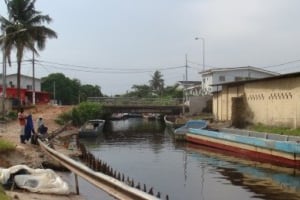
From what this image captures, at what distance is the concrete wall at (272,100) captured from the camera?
34.6 m

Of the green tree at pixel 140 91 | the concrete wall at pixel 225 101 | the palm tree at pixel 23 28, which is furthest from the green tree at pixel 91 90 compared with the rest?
the concrete wall at pixel 225 101

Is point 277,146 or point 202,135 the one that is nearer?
point 277,146

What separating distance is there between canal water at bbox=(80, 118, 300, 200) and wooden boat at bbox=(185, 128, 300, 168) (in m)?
0.60

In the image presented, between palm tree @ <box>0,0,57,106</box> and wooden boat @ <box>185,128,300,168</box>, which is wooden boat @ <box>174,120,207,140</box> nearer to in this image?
wooden boat @ <box>185,128,300,168</box>

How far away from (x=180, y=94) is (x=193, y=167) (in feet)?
273

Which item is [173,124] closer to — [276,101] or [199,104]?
[199,104]

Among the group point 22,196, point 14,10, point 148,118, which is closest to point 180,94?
point 148,118

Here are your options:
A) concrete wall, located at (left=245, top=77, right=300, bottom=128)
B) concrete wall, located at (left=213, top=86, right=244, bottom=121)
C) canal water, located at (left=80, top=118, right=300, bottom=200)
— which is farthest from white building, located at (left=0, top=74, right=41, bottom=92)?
concrete wall, located at (left=245, top=77, right=300, bottom=128)

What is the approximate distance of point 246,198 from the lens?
726 inches

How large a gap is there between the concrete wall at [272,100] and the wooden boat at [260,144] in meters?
2.72

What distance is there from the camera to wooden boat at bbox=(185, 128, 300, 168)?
25625 mm

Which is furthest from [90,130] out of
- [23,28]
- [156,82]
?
[156,82]

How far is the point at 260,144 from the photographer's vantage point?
2945 cm

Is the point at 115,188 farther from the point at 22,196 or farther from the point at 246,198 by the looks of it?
the point at 246,198
